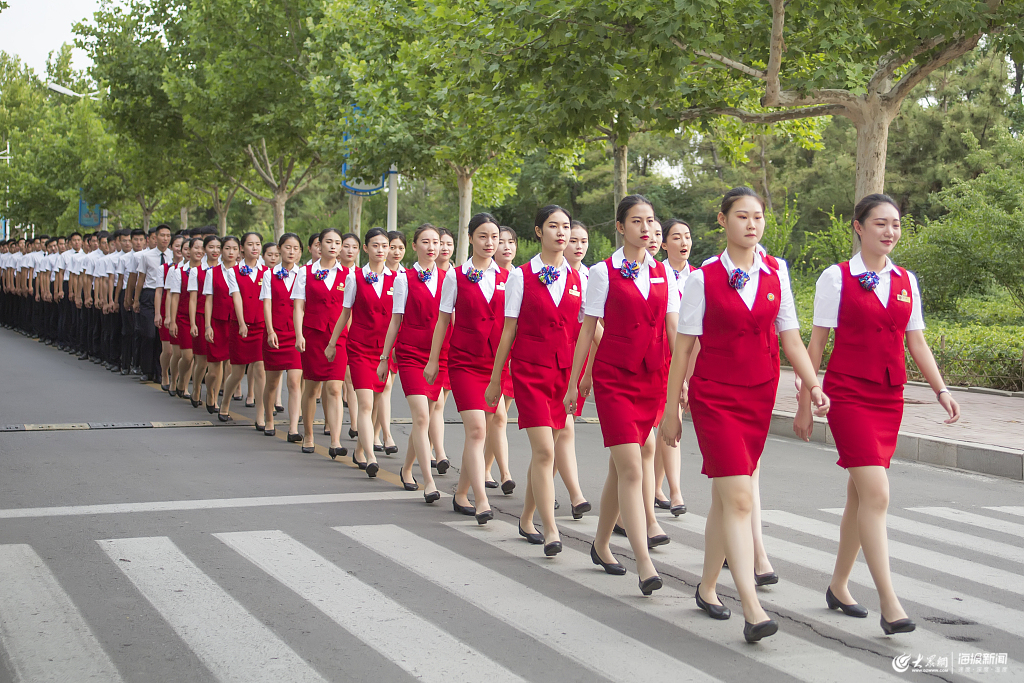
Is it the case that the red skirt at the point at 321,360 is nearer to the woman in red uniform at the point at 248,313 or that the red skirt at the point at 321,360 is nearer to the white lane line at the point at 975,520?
the woman in red uniform at the point at 248,313

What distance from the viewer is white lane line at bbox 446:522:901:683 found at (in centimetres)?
Answer: 426

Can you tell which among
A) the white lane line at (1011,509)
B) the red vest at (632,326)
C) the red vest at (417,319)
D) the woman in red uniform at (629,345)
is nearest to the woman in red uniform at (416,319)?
the red vest at (417,319)

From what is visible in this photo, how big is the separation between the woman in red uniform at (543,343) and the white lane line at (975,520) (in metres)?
Result: 3.09

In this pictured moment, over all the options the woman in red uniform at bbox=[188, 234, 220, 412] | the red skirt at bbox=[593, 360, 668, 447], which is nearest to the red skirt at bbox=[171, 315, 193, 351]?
the woman in red uniform at bbox=[188, 234, 220, 412]

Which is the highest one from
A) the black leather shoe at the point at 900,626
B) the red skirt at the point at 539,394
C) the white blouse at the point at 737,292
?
the white blouse at the point at 737,292

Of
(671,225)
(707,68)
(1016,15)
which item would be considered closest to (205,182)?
(707,68)

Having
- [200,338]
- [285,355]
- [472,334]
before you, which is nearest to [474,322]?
[472,334]

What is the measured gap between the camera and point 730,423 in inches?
184

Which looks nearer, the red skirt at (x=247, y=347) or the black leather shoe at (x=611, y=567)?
the black leather shoe at (x=611, y=567)

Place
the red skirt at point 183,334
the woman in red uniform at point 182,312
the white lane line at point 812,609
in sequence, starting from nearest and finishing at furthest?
the white lane line at point 812,609, the woman in red uniform at point 182,312, the red skirt at point 183,334

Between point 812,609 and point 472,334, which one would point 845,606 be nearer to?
point 812,609

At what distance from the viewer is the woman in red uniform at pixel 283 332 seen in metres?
10.3

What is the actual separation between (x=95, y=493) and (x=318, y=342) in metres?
2.55

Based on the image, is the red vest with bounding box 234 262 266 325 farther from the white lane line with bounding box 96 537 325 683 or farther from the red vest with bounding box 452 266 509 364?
the white lane line with bounding box 96 537 325 683
